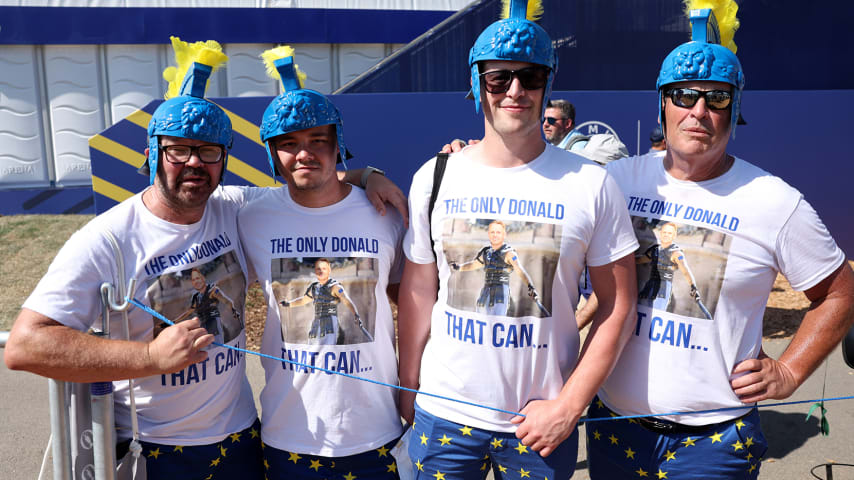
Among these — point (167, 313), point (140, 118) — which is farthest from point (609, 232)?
point (140, 118)

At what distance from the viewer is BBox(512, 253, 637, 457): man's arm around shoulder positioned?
2.20 metres

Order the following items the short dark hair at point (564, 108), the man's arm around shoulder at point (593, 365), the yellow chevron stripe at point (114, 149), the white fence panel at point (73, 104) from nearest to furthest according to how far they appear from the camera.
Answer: the man's arm around shoulder at point (593, 365) < the short dark hair at point (564, 108) < the yellow chevron stripe at point (114, 149) < the white fence panel at point (73, 104)

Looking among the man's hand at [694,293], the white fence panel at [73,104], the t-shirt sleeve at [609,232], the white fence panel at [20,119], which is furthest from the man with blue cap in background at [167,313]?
the white fence panel at [20,119]

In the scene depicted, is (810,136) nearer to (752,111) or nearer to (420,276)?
(752,111)

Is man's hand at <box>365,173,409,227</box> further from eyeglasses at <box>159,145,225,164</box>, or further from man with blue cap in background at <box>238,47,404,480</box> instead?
eyeglasses at <box>159,145,225,164</box>

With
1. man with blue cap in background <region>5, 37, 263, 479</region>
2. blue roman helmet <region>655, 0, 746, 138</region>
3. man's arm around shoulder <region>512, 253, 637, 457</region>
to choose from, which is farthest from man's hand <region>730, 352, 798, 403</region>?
man with blue cap in background <region>5, 37, 263, 479</region>

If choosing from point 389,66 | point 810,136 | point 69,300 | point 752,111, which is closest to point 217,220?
point 69,300

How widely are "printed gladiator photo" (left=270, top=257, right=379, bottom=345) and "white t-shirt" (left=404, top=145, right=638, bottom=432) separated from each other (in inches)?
13.2

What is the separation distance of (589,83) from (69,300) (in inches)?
258

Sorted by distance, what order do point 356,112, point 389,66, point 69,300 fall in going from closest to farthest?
point 69,300, point 356,112, point 389,66

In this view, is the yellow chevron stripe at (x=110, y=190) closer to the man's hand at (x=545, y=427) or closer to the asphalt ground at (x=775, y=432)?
the asphalt ground at (x=775, y=432)

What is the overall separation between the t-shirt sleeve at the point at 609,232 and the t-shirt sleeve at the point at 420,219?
0.57m

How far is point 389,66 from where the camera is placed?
7059mm

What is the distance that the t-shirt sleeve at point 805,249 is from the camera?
2.26m
